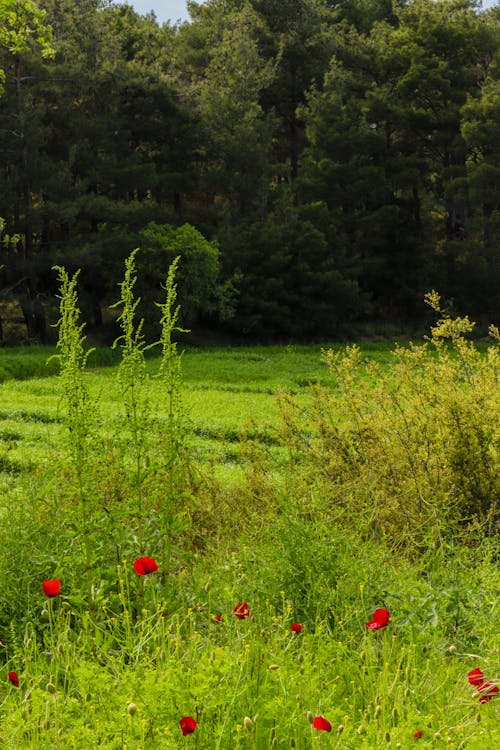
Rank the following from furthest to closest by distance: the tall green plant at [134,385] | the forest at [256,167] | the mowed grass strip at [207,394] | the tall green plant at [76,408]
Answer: the forest at [256,167] → the mowed grass strip at [207,394] → the tall green plant at [134,385] → the tall green plant at [76,408]

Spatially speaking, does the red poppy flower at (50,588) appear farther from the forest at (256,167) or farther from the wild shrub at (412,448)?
the forest at (256,167)

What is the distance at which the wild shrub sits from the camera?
230 inches

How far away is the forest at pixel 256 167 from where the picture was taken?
28.4 metres

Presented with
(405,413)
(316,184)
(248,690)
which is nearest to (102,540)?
(248,690)

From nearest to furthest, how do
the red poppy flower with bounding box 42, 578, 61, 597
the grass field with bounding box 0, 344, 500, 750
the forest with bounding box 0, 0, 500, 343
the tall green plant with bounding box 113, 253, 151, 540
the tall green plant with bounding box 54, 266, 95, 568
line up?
the grass field with bounding box 0, 344, 500, 750 < the red poppy flower with bounding box 42, 578, 61, 597 < the tall green plant with bounding box 54, 266, 95, 568 < the tall green plant with bounding box 113, 253, 151, 540 < the forest with bounding box 0, 0, 500, 343

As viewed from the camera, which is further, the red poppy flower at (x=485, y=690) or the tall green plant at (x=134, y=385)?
the tall green plant at (x=134, y=385)

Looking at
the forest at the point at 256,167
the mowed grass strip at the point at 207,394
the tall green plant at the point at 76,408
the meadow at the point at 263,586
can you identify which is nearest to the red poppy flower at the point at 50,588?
the meadow at the point at 263,586

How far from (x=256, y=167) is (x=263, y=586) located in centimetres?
3031

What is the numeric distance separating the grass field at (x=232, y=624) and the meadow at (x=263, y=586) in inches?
0.6

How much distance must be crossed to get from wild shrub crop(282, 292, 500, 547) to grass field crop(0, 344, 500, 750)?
0.07m

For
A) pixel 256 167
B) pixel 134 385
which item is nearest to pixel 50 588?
pixel 134 385

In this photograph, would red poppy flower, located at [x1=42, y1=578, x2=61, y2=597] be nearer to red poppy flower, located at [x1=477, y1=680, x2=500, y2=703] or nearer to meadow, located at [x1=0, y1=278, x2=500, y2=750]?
meadow, located at [x1=0, y1=278, x2=500, y2=750]

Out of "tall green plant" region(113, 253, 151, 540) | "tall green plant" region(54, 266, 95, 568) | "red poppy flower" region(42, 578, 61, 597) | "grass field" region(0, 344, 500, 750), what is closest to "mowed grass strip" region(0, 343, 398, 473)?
"tall green plant" region(113, 253, 151, 540)

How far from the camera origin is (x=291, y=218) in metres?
32.3
